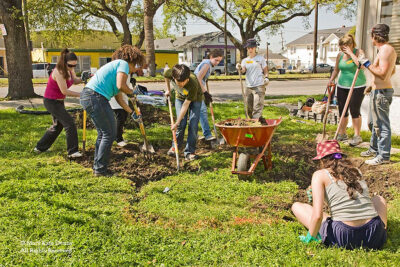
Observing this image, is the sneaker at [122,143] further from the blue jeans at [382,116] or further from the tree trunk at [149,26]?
the tree trunk at [149,26]

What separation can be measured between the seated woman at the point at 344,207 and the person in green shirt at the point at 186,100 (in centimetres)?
285

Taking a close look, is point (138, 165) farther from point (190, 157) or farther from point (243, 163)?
point (243, 163)

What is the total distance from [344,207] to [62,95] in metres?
4.53

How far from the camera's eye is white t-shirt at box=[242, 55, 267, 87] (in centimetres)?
763

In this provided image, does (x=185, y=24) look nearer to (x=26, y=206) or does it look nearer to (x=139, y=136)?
(x=139, y=136)

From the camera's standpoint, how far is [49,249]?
127 inches

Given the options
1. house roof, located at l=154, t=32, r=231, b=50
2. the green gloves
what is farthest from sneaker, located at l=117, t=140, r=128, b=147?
house roof, located at l=154, t=32, r=231, b=50

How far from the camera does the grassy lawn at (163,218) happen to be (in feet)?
10.4

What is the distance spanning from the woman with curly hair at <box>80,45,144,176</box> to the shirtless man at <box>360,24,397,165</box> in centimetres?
312

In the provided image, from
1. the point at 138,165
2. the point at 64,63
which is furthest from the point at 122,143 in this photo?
the point at 64,63

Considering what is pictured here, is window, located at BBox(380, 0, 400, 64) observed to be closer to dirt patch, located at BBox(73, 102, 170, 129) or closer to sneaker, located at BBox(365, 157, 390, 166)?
sneaker, located at BBox(365, 157, 390, 166)

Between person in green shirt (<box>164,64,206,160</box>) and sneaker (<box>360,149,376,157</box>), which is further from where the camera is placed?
sneaker (<box>360,149,376,157</box>)

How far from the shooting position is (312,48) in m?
80.4

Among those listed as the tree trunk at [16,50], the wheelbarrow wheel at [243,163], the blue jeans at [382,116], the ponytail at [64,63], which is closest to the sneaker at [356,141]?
the blue jeans at [382,116]
